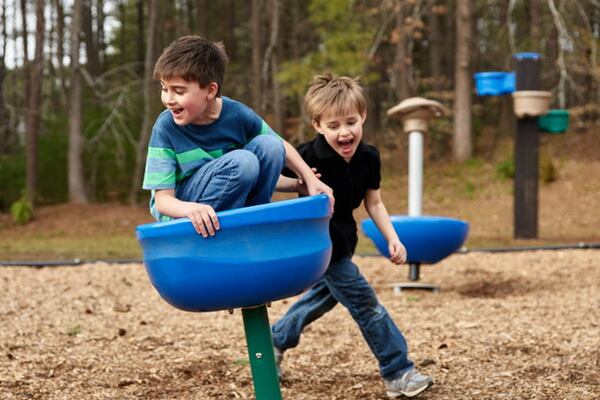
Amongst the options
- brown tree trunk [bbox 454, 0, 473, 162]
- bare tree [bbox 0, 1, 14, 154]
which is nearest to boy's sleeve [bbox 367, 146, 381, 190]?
brown tree trunk [bbox 454, 0, 473, 162]

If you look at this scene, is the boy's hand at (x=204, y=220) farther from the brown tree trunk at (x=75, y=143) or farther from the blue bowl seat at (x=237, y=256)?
the brown tree trunk at (x=75, y=143)

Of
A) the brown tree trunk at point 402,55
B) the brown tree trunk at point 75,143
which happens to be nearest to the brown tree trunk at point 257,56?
the brown tree trunk at point 402,55

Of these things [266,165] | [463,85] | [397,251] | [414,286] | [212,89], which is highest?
[463,85]

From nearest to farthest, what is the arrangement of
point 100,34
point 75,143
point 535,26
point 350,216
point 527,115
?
point 350,216, point 527,115, point 75,143, point 535,26, point 100,34

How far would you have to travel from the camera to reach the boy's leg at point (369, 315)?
3227 millimetres

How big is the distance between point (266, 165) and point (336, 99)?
596mm

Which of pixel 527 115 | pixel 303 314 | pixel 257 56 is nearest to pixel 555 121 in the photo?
pixel 527 115

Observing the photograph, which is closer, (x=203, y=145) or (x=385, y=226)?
(x=203, y=145)

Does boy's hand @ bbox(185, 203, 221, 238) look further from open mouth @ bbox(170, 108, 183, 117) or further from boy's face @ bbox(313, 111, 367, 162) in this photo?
boy's face @ bbox(313, 111, 367, 162)

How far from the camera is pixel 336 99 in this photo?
9.98 feet

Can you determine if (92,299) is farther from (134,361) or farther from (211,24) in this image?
(211,24)

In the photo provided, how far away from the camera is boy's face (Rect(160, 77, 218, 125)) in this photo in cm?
249

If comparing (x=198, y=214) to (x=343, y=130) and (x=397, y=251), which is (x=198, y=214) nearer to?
(x=343, y=130)

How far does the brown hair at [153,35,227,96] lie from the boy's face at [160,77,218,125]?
0.02 metres
